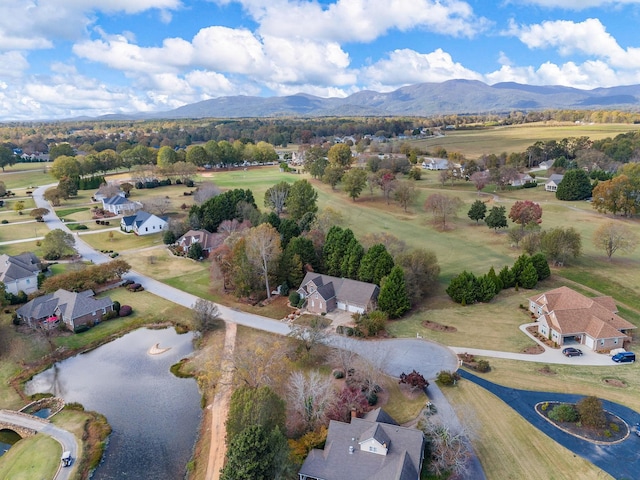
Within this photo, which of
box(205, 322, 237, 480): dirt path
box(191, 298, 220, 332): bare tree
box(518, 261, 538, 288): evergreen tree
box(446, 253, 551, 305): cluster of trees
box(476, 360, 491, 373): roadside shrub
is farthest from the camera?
box(518, 261, 538, 288): evergreen tree

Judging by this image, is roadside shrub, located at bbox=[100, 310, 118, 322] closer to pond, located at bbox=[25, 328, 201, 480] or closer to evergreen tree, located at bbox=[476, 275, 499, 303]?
pond, located at bbox=[25, 328, 201, 480]

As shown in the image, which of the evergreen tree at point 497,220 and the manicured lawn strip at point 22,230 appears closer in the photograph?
the evergreen tree at point 497,220

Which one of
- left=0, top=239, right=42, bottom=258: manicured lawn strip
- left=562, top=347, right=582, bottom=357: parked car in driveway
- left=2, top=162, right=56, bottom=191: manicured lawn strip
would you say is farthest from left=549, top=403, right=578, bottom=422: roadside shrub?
left=2, top=162, right=56, bottom=191: manicured lawn strip

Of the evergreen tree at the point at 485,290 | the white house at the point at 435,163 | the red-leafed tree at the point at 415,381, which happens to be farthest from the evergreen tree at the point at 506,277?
the white house at the point at 435,163

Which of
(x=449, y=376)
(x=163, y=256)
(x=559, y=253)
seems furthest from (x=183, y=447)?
(x=559, y=253)

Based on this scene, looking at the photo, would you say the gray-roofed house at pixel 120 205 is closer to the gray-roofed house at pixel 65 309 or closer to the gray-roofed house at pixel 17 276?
the gray-roofed house at pixel 17 276

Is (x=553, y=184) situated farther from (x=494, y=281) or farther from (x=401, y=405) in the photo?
(x=401, y=405)
